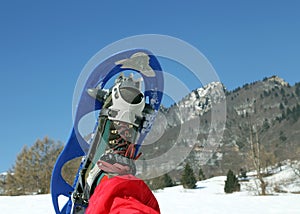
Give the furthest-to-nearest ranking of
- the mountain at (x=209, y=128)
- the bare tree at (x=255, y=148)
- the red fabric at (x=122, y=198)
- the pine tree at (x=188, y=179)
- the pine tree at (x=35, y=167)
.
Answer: the pine tree at (x=188, y=179)
the pine tree at (x=35, y=167)
the bare tree at (x=255, y=148)
the mountain at (x=209, y=128)
the red fabric at (x=122, y=198)

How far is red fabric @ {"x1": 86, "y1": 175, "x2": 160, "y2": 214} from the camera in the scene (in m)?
1.72

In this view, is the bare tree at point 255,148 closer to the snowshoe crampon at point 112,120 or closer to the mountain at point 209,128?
the mountain at point 209,128

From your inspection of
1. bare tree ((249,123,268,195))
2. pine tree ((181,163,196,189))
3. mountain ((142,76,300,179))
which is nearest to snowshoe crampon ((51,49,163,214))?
mountain ((142,76,300,179))

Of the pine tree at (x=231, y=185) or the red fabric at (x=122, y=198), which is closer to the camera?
the red fabric at (x=122, y=198)

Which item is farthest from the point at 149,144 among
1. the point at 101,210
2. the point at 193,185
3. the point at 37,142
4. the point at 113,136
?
the point at 193,185

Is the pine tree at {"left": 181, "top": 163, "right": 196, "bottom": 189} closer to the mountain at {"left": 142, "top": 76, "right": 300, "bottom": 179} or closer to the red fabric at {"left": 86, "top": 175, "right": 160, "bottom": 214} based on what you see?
the mountain at {"left": 142, "top": 76, "right": 300, "bottom": 179}

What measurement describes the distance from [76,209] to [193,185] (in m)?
39.9

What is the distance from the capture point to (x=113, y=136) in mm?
3033

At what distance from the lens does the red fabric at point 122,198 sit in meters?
1.72

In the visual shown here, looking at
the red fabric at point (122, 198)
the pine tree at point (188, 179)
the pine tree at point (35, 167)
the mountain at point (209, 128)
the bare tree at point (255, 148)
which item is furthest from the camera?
the pine tree at point (188, 179)

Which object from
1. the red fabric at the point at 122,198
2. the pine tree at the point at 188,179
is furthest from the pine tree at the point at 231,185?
the red fabric at the point at 122,198

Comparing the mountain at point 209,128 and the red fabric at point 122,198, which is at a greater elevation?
the mountain at point 209,128

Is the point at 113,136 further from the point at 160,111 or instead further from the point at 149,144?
the point at 160,111

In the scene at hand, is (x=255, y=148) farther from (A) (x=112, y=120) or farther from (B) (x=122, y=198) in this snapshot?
(B) (x=122, y=198)
